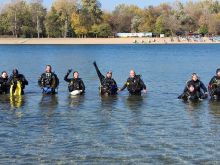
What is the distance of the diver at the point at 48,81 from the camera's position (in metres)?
22.6

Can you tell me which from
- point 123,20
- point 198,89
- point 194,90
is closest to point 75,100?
point 194,90

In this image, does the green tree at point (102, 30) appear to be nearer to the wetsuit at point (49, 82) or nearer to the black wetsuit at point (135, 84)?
the wetsuit at point (49, 82)

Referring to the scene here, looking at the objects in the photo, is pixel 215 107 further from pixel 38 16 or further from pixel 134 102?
pixel 38 16

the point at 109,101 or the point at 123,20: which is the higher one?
the point at 123,20

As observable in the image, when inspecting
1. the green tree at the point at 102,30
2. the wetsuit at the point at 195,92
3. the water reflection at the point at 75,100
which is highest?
the green tree at the point at 102,30

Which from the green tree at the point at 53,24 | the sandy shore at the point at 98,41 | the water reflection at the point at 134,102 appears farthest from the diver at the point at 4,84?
the green tree at the point at 53,24

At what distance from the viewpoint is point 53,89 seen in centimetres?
2317

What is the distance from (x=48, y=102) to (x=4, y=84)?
9.64ft

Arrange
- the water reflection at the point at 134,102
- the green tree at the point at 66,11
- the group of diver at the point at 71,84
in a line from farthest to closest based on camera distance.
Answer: the green tree at the point at 66,11, the group of diver at the point at 71,84, the water reflection at the point at 134,102

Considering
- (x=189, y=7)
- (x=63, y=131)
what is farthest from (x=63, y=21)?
(x=63, y=131)

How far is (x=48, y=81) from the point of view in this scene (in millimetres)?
22750

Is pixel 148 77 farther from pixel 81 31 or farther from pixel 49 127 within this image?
pixel 81 31

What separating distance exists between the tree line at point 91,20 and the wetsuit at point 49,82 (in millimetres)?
105800

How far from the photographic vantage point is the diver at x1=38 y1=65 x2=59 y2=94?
22562mm
